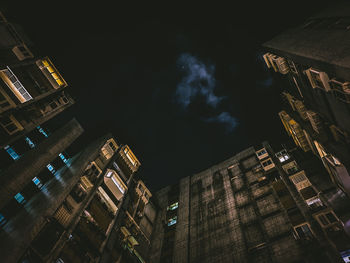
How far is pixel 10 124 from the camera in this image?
Answer: 15805mm

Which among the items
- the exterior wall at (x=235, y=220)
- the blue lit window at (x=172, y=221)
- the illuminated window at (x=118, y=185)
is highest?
the illuminated window at (x=118, y=185)

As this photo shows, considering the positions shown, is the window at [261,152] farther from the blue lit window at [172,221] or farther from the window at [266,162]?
the blue lit window at [172,221]

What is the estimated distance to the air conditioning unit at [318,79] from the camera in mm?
14863

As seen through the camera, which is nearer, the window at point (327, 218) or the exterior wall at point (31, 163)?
the exterior wall at point (31, 163)

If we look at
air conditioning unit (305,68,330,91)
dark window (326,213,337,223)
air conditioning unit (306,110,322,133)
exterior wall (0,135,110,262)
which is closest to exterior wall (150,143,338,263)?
dark window (326,213,337,223)

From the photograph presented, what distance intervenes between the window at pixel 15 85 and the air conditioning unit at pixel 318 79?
26.0m

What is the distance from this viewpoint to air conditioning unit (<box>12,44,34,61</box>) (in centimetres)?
1914

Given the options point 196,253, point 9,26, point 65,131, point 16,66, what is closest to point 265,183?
point 196,253

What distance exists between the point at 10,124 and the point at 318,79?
2612 centimetres

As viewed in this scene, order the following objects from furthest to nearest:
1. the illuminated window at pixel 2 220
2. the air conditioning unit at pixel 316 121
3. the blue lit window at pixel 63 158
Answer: the blue lit window at pixel 63 158 → the air conditioning unit at pixel 316 121 → the illuminated window at pixel 2 220

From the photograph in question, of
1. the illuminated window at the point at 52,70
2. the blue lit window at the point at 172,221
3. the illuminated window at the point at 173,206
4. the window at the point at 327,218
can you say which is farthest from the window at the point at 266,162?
the illuminated window at the point at 52,70

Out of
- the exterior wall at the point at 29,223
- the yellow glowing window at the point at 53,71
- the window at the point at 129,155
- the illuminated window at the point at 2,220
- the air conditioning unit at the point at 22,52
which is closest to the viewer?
the exterior wall at the point at 29,223

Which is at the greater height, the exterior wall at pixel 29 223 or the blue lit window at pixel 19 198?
the blue lit window at pixel 19 198

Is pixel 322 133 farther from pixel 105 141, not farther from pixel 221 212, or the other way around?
pixel 105 141
